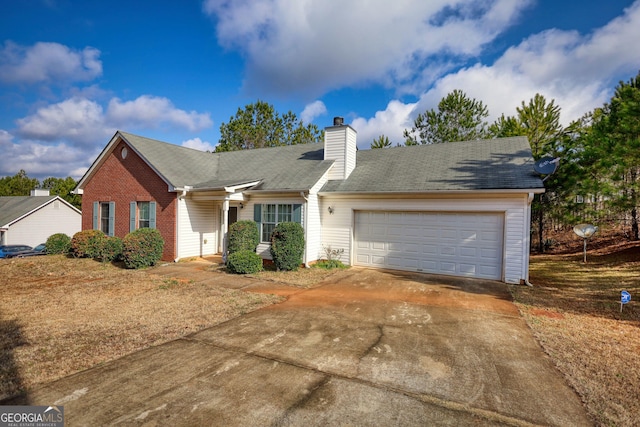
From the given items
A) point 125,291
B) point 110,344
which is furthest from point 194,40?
point 110,344

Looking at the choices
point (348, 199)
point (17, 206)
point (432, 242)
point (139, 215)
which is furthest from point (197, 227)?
point (17, 206)

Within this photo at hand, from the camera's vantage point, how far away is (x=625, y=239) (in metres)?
16.8

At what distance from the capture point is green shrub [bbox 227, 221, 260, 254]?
11.5m

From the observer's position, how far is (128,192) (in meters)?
14.5

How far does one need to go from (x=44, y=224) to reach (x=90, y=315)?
3368 cm

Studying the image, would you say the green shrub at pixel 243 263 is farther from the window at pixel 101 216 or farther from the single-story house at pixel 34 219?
the single-story house at pixel 34 219

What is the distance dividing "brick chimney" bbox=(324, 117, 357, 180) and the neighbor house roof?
379mm

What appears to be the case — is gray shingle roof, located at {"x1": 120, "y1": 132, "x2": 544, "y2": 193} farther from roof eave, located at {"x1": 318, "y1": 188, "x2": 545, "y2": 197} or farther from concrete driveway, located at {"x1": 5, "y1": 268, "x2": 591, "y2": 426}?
concrete driveway, located at {"x1": 5, "y1": 268, "x2": 591, "y2": 426}

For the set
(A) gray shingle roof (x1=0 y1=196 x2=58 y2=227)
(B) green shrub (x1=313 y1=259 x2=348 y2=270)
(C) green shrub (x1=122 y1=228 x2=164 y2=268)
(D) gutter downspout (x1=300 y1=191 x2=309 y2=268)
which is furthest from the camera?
(A) gray shingle roof (x1=0 y1=196 x2=58 y2=227)

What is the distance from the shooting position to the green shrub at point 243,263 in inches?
419

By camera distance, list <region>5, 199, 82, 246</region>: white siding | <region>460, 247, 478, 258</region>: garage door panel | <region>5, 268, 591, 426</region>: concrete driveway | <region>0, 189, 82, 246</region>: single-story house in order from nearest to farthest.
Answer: <region>5, 268, 591, 426</region>: concrete driveway, <region>460, 247, 478, 258</region>: garage door panel, <region>0, 189, 82, 246</region>: single-story house, <region>5, 199, 82, 246</region>: white siding

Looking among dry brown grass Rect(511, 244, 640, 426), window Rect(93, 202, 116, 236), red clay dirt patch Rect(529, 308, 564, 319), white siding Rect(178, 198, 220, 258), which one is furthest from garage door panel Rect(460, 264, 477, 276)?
window Rect(93, 202, 116, 236)

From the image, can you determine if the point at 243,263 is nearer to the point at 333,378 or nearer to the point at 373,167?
the point at 373,167

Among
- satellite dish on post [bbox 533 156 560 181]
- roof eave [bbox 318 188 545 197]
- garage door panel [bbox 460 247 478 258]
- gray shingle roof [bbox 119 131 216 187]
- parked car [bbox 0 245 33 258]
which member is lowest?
parked car [bbox 0 245 33 258]
